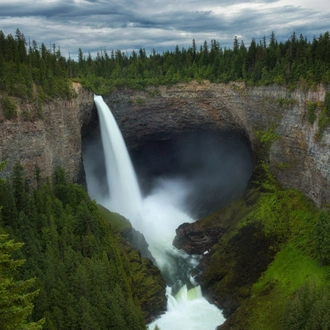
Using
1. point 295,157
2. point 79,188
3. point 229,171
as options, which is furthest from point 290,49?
point 79,188

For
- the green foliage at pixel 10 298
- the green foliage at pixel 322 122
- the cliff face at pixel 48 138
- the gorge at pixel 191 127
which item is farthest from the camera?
the green foliage at pixel 322 122

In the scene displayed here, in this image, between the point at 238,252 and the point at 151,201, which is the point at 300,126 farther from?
the point at 151,201

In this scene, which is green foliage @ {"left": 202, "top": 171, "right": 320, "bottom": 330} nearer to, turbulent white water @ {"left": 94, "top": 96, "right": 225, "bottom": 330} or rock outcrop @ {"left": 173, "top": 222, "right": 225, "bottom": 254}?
rock outcrop @ {"left": 173, "top": 222, "right": 225, "bottom": 254}

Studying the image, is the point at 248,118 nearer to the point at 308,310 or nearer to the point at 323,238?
the point at 323,238

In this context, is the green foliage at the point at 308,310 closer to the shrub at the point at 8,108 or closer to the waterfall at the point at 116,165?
the waterfall at the point at 116,165

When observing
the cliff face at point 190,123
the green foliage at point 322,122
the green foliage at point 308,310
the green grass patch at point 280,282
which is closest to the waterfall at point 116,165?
the cliff face at point 190,123

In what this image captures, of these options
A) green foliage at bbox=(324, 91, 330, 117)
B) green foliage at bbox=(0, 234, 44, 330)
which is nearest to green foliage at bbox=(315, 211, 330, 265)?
green foliage at bbox=(324, 91, 330, 117)

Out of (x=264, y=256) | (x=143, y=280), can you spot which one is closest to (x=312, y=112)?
(x=264, y=256)

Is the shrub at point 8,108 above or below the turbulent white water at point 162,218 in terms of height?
above
